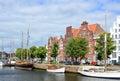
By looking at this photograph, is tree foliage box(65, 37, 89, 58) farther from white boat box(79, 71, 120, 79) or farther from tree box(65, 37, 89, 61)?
white boat box(79, 71, 120, 79)

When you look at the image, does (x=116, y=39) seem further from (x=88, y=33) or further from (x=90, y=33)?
(x=88, y=33)

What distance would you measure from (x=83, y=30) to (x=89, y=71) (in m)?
55.6

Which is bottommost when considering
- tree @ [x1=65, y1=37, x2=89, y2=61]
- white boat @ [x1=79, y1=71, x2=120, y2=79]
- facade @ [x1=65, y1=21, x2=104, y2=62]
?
white boat @ [x1=79, y1=71, x2=120, y2=79]

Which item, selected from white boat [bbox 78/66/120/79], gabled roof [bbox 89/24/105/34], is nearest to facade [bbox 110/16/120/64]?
gabled roof [bbox 89/24/105/34]

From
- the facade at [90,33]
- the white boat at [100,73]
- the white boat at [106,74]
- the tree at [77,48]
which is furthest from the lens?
the facade at [90,33]

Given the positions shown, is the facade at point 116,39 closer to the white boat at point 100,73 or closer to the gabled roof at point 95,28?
the gabled roof at point 95,28

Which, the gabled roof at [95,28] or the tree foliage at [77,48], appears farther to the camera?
the gabled roof at [95,28]

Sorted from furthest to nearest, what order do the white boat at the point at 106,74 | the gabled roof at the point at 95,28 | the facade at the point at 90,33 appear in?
the gabled roof at the point at 95,28
the facade at the point at 90,33
the white boat at the point at 106,74

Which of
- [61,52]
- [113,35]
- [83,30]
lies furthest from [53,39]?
[113,35]

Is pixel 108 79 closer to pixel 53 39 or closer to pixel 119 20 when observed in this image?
pixel 119 20

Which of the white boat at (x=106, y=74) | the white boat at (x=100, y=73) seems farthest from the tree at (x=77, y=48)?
the white boat at (x=106, y=74)

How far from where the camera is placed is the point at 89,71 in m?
65.5

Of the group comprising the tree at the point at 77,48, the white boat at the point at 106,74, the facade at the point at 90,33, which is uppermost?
the facade at the point at 90,33

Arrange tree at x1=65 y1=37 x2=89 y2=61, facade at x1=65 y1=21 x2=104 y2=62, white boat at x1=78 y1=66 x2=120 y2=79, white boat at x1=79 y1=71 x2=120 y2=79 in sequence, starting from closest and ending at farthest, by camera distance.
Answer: white boat at x1=79 y1=71 x2=120 y2=79
white boat at x1=78 y1=66 x2=120 y2=79
tree at x1=65 y1=37 x2=89 y2=61
facade at x1=65 y1=21 x2=104 y2=62
